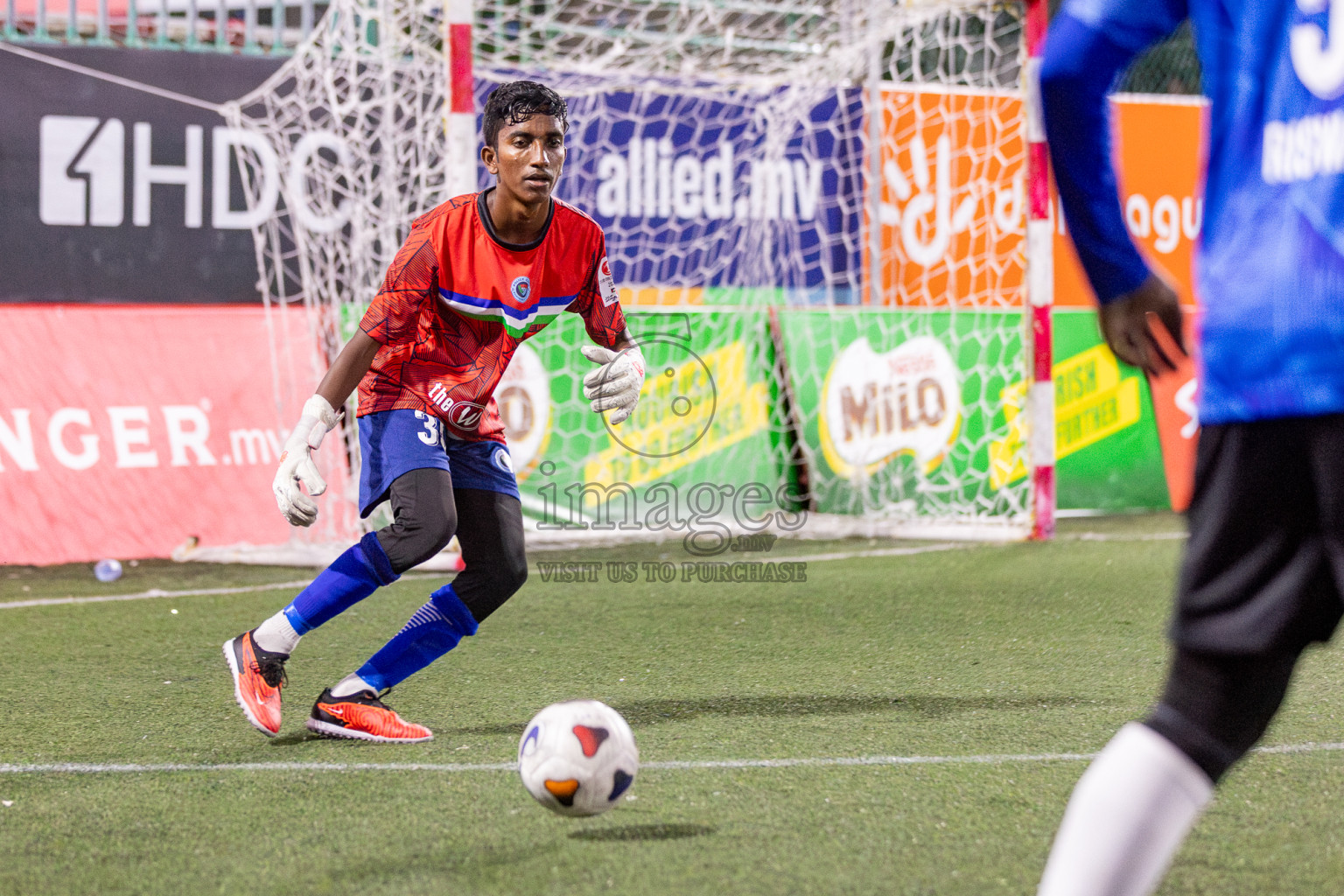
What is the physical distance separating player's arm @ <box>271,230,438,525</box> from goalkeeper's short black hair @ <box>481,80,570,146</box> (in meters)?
0.34

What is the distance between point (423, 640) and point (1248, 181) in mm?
2707

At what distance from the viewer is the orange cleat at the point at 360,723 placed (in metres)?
3.78

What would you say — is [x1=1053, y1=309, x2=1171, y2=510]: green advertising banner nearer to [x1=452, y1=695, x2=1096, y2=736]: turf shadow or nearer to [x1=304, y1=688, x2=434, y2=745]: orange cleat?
[x1=452, y1=695, x2=1096, y2=736]: turf shadow

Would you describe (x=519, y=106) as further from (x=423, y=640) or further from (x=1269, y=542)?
(x=1269, y=542)

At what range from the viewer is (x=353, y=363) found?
3.64 metres

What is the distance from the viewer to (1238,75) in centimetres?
172

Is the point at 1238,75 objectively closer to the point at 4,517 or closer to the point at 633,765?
the point at 633,765

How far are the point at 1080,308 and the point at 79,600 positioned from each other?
21.8 feet

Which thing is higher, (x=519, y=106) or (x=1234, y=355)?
(x=519, y=106)

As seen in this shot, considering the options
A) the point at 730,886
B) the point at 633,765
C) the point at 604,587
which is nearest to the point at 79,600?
the point at 604,587

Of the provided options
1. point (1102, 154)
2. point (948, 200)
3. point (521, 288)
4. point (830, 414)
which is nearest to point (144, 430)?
point (830, 414)

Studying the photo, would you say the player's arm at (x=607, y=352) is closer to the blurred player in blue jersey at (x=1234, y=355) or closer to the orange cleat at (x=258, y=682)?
the orange cleat at (x=258, y=682)

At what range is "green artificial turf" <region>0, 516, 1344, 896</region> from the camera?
2.67 m

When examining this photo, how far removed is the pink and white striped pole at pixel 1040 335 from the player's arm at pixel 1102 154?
21.1 feet
